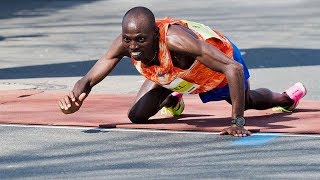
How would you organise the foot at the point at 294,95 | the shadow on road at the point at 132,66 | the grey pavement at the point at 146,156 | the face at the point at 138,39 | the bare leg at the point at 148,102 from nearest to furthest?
the grey pavement at the point at 146,156, the face at the point at 138,39, the bare leg at the point at 148,102, the foot at the point at 294,95, the shadow on road at the point at 132,66

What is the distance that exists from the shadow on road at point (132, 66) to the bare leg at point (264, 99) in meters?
3.89

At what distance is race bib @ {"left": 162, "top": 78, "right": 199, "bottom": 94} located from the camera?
960 cm

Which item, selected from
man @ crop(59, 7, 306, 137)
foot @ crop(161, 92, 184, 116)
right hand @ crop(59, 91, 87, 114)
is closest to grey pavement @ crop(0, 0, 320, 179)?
right hand @ crop(59, 91, 87, 114)

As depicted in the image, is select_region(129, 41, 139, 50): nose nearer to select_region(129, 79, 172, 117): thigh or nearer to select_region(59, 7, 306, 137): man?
select_region(59, 7, 306, 137): man

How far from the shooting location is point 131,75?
47.0 feet

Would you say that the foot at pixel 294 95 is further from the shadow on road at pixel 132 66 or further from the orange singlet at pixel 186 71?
the shadow on road at pixel 132 66

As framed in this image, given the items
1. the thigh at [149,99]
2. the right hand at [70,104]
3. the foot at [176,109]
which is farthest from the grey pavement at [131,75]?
the foot at [176,109]

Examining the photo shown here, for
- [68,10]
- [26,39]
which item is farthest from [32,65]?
[68,10]

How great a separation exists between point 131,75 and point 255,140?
203 inches

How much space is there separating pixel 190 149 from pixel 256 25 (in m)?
11.8

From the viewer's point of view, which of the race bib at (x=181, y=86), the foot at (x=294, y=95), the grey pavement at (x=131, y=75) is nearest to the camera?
the grey pavement at (x=131, y=75)

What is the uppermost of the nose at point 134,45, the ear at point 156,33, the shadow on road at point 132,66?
the ear at point 156,33

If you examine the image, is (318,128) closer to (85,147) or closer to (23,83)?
(85,147)

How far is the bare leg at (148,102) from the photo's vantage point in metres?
10.2
